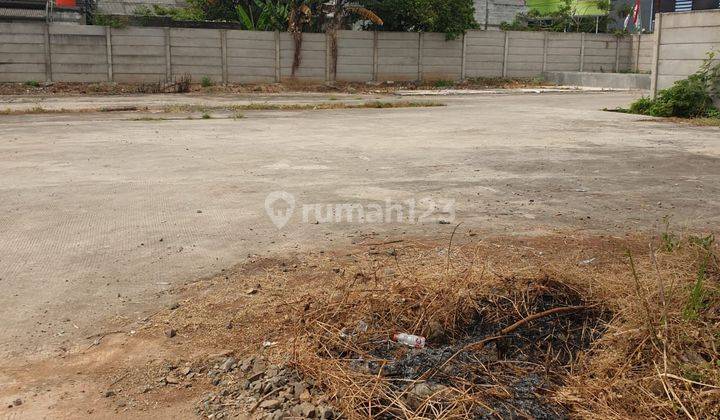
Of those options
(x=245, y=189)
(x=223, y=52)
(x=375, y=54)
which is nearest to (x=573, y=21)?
(x=375, y=54)

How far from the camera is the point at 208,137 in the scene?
1098 cm

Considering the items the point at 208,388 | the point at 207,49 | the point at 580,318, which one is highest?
the point at 207,49

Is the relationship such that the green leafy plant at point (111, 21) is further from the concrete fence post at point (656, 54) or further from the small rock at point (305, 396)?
the small rock at point (305, 396)

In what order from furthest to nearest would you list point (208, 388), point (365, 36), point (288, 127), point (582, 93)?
point (365, 36), point (582, 93), point (288, 127), point (208, 388)

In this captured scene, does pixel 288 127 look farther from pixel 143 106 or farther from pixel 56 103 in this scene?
pixel 56 103

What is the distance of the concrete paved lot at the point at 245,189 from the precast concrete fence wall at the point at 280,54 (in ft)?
38.8

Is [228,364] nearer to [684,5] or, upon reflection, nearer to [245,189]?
[245,189]

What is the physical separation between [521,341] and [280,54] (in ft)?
79.8

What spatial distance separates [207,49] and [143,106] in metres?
8.80

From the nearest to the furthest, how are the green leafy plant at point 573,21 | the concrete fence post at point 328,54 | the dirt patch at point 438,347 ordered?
the dirt patch at point 438,347 < the concrete fence post at point 328,54 < the green leafy plant at point 573,21

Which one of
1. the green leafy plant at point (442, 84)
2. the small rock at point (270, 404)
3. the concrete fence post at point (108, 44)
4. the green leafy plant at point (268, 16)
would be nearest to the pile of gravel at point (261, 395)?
the small rock at point (270, 404)

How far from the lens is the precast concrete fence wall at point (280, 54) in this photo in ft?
77.4

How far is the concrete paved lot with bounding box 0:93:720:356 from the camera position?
4.36 m

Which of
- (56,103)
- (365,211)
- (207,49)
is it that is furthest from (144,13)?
(365,211)
